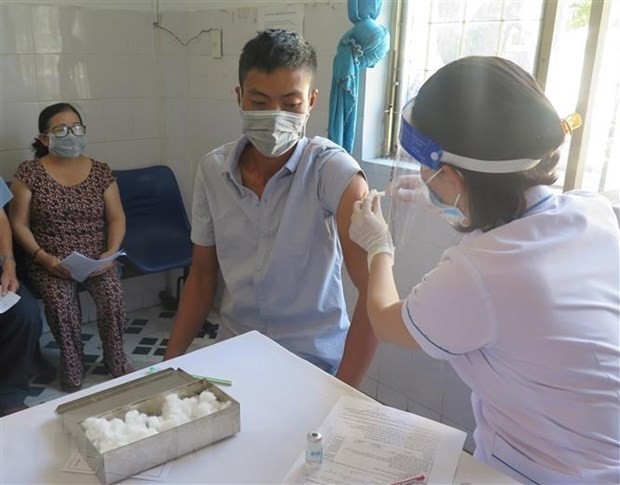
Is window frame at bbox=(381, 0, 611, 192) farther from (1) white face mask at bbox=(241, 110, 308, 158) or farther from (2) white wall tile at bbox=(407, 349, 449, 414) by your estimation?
(2) white wall tile at bbox=(407, 349, 449, 414)

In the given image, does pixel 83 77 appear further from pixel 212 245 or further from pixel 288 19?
pixel 212 245

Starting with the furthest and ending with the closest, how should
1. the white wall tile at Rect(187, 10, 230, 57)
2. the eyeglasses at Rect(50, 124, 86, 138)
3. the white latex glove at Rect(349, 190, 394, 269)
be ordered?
the white wall tile at Rect(187, 10, 230, 57)
the eyeglasses at Rect(50, 124, 86, 138)
the white latex glove at Rect(349, 190, 394, 269)

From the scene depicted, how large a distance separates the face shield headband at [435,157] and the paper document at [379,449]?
46 cm

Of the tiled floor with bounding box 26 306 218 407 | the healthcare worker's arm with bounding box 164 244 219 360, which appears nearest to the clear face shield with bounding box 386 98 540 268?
the healthcare worker's arm with bounding box 164 244 219 360

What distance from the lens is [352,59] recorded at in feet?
6.96

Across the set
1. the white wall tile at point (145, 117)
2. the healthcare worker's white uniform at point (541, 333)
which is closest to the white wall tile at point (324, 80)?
the white wall tile at point (145, 117)

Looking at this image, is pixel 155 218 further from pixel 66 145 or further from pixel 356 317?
pixel 356 317

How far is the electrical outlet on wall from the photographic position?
2952 millimetres

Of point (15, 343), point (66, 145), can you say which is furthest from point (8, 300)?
point (66, 145)

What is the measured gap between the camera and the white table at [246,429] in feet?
2.95

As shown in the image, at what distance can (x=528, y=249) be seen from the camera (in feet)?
2.92

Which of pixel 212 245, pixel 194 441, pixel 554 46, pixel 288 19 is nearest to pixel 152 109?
pixel 288 19

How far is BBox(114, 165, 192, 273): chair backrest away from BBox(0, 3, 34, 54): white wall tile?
2.49 ft

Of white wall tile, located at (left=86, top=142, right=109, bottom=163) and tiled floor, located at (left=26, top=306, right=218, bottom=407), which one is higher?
white wall tile, located at (left=86, top=142, right=109, bottom=163)
